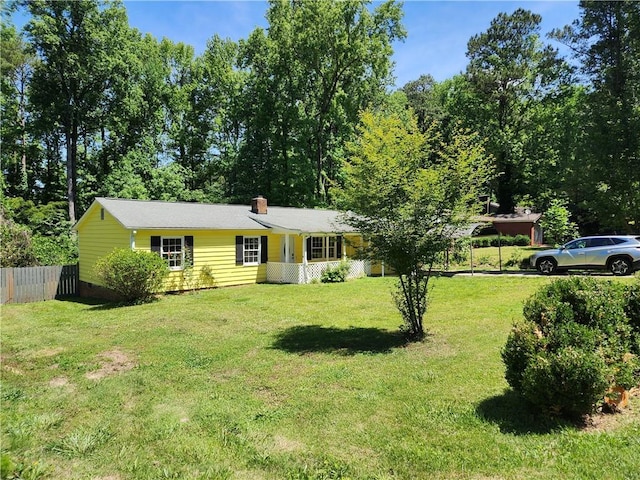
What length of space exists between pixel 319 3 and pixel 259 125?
34.0 feet

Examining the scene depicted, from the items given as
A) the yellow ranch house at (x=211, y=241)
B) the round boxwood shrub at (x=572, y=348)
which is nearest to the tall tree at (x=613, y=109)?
the yellow ranch house at (x=211, y=241)

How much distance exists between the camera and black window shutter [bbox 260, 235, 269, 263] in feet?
62.2

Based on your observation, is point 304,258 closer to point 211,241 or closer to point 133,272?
point 211,241

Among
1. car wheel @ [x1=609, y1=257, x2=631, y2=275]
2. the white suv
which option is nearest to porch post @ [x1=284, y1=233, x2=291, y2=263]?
the white suv

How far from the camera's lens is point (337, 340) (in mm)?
8469

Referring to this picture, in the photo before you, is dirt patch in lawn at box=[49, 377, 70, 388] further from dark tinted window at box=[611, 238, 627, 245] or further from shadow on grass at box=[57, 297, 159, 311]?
dark tinted window at box=[611, 238, 627, 245]

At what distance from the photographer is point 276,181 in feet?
110

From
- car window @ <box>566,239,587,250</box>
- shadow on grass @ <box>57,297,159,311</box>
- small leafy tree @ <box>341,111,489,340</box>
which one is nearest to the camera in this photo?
small leafy tree @ <box>341,111,489,340</box>

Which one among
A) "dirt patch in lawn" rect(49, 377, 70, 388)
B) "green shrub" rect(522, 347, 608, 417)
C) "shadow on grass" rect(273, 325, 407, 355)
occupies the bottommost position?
"dirt patch in lawn" rect(49, 377, 70, 388)

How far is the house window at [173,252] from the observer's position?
51.6ft

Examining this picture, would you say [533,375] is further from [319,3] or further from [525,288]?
[319,3]

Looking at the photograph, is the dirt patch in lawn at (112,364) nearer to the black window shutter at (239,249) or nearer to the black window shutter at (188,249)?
the black window shutter at (188,249)

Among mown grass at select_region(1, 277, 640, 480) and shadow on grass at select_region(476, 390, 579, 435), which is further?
shadow on grass at select_region(476, 390, 579, 435)

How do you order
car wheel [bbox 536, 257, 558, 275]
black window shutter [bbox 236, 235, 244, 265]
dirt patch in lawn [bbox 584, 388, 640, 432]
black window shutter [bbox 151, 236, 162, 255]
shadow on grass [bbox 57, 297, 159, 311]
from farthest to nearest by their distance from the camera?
black window shutter [bbox 236, 235, 244, 265] < car wheel [bbox 536, 257, 558, 275] < black window shutter [bbox 151, 236, 162, 255] < shadow on grass [bbox 57, 297, 159, 311] < dirt patch in lawn [bbox 584, 388, 640, 432]
